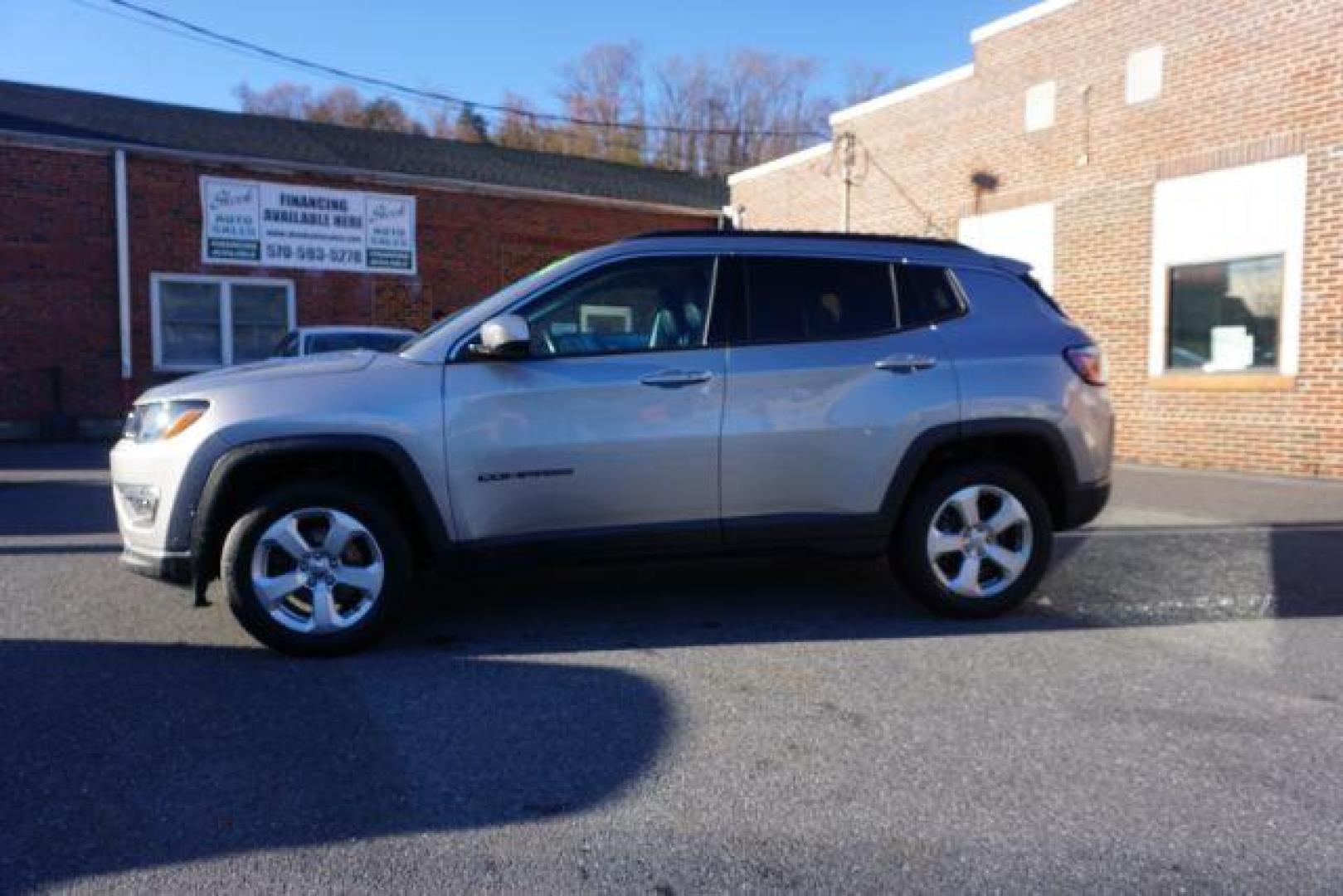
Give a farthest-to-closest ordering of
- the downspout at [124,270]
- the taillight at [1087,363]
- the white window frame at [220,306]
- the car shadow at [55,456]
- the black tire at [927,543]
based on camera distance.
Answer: the white window frame at [220,306], the downspout at [124,270], the car shadow at [55,456], the taillight at [1087,363], the black tire at [927,543]

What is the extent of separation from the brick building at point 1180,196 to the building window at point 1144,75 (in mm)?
20

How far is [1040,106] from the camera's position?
13.3 metres

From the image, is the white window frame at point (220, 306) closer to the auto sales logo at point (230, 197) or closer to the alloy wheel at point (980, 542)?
the auto sales logo at point (230, 197)

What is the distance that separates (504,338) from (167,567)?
5.71 feet

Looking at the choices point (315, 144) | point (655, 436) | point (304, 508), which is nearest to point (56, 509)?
point (304, 508)

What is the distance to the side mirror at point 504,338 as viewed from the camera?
4.30 metres

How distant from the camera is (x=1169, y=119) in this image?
11.7 meters

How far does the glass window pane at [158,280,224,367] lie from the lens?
16422 millimetres

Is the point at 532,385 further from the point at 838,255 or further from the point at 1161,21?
the point at 1161,21

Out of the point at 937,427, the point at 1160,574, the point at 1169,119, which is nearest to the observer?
the point at 937,427

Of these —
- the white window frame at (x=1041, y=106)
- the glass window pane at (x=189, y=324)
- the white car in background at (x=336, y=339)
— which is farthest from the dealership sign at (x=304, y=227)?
the white window frame at (x=1041, y=106)

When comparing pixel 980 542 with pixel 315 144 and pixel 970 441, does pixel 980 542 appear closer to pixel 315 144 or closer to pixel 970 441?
pixel 970 441

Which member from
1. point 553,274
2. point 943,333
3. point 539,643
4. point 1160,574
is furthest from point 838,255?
point 1160,574

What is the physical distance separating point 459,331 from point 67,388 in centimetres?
1411
